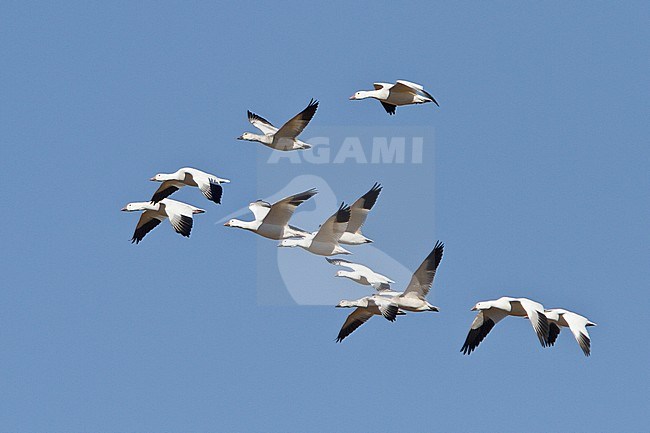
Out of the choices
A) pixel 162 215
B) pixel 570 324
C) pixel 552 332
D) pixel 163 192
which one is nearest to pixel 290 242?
pixel 163 192

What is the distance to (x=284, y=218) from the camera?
27000mm

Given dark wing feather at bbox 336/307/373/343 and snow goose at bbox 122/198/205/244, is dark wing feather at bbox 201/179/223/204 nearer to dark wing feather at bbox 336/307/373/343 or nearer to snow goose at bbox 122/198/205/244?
snow goose at bbox 122/198/205/244

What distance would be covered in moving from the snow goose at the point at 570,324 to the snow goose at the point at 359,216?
3.21 metres

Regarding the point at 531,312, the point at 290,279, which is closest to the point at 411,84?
the point at 531,312

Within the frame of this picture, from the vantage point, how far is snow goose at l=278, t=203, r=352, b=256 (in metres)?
26.6

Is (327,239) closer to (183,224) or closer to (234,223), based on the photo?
(234,223)

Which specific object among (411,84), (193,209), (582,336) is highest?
(411,84)

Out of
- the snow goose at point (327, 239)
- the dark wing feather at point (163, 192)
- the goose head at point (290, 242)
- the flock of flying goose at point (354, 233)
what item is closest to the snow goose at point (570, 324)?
the flock of flying goose at point (354, 233)

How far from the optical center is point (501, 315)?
26656 millimetres

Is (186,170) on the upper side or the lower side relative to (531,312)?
upper

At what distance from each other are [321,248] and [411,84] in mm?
2854

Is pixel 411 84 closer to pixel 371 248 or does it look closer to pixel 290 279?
pixel 371 248

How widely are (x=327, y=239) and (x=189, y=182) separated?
→ 94.1 inches

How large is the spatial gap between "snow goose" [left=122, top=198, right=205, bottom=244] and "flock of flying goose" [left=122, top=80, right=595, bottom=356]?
0.05 feet
